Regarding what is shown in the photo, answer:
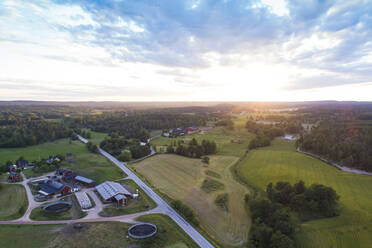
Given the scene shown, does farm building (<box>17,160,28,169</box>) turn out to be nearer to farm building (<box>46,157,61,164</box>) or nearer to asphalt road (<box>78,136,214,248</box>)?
farm building (<box>46,157,61,164</box>)

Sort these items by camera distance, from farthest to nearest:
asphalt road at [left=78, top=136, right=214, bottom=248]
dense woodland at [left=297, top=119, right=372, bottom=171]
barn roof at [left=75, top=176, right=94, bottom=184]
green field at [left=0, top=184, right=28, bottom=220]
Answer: dense woodland at [left=297, top=119, right=372, bottom=171] → barn roof at [left=75, top=176, right=94, bottom=184] → green field at [left=0, top=184, right=28, bottom=220] → asphalt road at [left=78, top=136, right=214, bottom=248]

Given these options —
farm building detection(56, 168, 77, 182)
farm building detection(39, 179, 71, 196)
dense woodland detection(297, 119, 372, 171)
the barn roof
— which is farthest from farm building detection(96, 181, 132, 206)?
dense woodland detection(297, 119, 372, 171)

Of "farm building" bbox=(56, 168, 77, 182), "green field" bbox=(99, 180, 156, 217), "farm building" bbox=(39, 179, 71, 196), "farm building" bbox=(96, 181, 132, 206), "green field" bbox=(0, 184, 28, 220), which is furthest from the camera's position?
"farm building" bbox=(56, 168, 77, 182)

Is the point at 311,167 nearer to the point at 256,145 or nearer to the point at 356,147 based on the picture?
the point at 356,147

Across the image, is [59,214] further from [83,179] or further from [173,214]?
[173,214]

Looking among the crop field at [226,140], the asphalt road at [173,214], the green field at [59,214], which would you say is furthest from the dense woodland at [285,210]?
the crop field at [226,140]

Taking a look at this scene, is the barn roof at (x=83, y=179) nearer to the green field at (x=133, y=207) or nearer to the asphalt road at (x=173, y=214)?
the asphalt road at (x=173, y=214)
